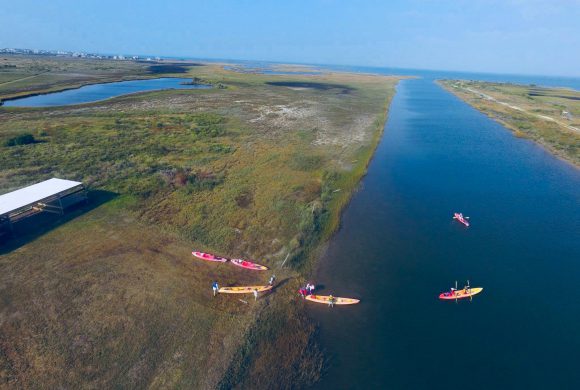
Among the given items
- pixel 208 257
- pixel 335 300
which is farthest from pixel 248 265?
pixel 335 300

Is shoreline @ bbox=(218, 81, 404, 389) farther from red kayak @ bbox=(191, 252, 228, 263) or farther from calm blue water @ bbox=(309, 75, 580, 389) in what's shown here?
red kayak @ bbox=(191, 252, 228, 263)

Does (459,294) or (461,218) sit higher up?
(461,218)

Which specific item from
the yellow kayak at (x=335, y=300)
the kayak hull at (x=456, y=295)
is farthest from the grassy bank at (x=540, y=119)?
the yellow kayak at (x=335, y=300)

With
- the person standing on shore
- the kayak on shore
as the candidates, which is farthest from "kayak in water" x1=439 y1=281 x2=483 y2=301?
the kayak on shore

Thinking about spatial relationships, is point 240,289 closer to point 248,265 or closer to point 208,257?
point 248,265

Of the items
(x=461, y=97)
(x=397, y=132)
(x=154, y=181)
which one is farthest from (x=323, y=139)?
(x=461, y=97)

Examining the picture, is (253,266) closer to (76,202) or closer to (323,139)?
(76,202)
